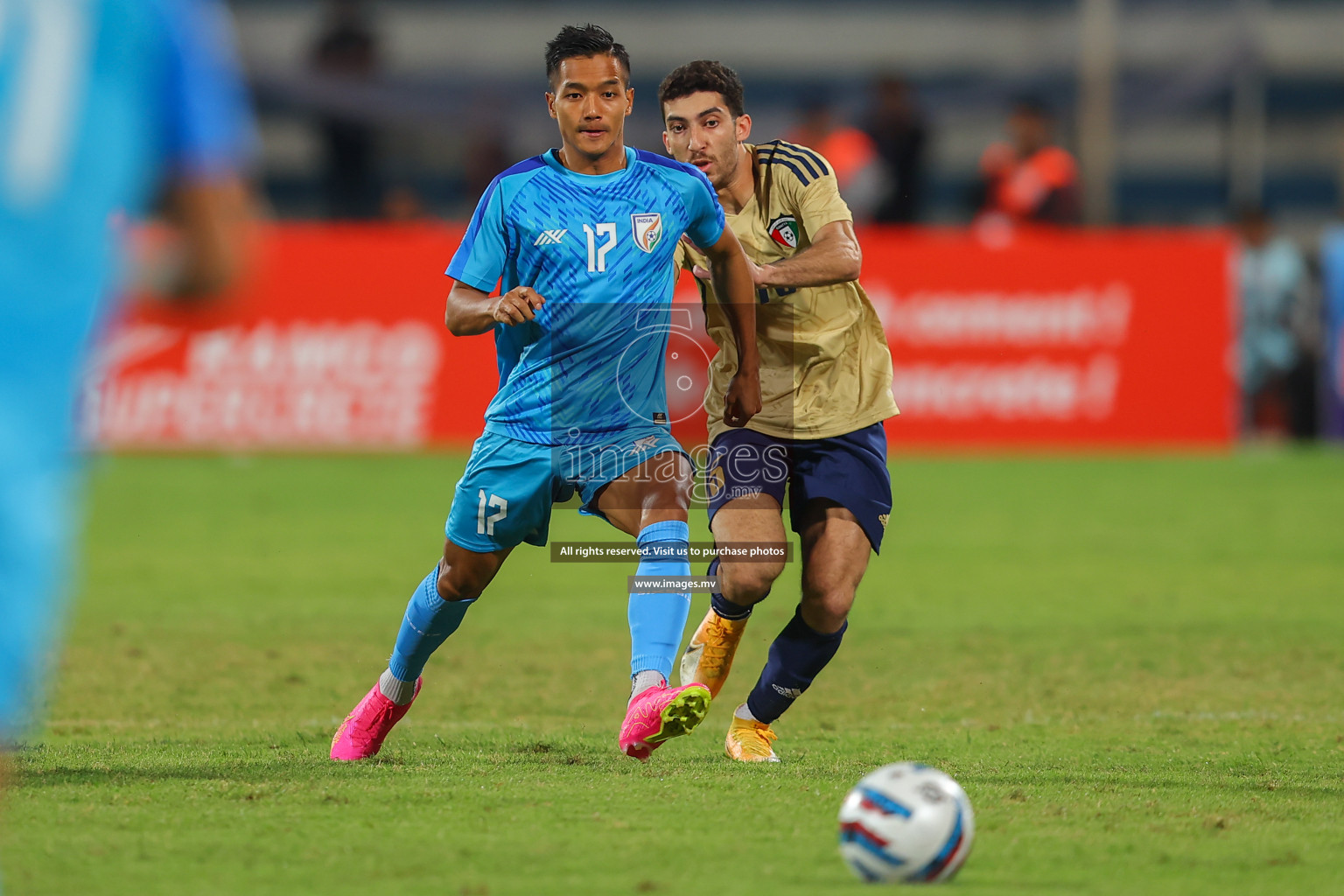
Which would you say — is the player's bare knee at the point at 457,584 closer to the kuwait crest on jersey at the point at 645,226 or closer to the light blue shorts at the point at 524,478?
the light blue shorts at the point at 524,478

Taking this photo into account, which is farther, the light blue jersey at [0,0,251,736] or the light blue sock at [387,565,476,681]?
the light blue sock at [387,565,476,681]

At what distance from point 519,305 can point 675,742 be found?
6.06 feet

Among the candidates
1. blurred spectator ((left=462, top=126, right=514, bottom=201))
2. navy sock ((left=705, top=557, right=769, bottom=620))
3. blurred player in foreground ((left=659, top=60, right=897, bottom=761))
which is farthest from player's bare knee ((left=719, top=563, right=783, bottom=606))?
blurred spectator ((left=462, top=126, right=514, bottom=201))

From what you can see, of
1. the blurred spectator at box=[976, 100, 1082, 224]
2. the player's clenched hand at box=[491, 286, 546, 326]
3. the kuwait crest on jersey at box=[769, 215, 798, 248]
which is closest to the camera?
the player's clenched hand at box=[491, 286, 546, 326]

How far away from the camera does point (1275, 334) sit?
17047 mm

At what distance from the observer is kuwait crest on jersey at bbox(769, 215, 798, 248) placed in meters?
6.07

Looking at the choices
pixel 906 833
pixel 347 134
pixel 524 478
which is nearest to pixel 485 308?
pixel 524 478

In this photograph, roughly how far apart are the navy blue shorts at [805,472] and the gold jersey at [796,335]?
0.15 feet

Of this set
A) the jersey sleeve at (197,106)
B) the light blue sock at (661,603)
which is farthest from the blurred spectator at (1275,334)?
the jersey sleeve at (197,106)

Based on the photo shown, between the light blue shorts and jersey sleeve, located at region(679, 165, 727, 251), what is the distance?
636 millimetres

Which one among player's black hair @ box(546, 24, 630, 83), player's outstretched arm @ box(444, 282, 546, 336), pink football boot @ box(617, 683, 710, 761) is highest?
player's black hair @ box(546, 24, 630, 83)

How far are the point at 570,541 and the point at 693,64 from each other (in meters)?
6.68

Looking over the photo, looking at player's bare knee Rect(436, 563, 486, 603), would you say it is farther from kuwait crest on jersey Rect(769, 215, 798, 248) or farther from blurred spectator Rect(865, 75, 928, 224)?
blurred spectator Rect(865, 75, 928, 224)

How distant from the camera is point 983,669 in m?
7.64
